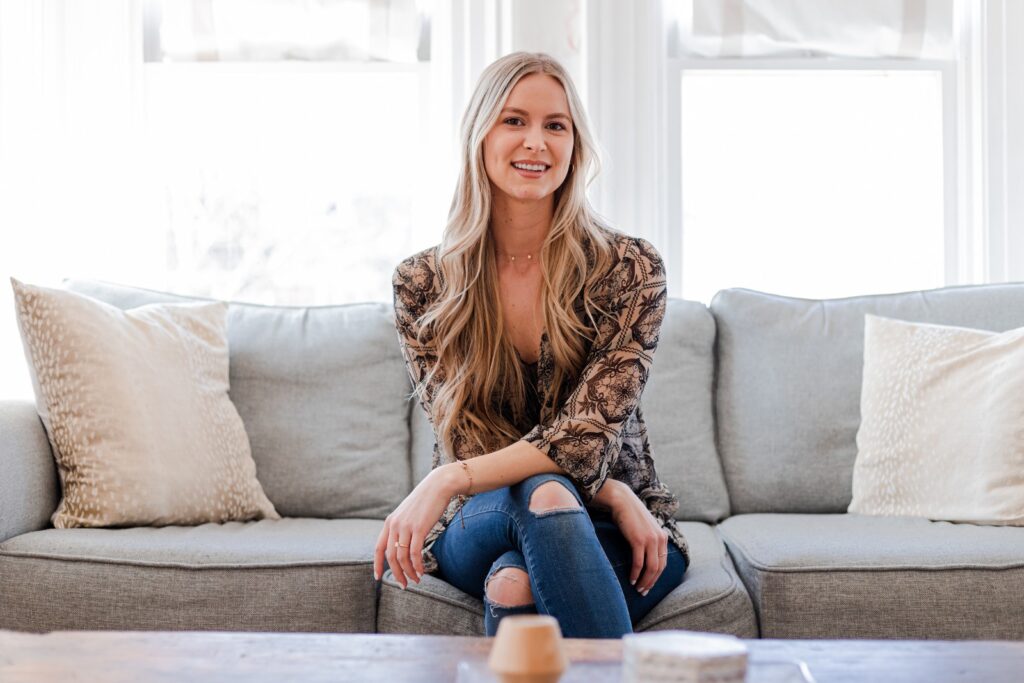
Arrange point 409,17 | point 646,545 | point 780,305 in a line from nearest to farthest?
point 646,545 → point 780,305 → point 409,17

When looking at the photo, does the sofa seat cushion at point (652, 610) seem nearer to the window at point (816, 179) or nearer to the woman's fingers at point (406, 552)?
the woman's fingers at point (406, 552)

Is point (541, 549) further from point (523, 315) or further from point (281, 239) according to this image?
point (281, 239)

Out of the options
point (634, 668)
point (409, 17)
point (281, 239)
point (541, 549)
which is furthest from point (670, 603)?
point (409, 17)

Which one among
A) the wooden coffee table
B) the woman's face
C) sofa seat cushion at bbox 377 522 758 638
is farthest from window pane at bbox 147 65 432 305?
the wooden coffee table

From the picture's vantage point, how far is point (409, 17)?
293 centimetres

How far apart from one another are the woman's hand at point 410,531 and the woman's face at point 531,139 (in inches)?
22.8

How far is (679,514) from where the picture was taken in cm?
225

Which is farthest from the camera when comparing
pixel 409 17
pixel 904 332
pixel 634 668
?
pixel 409 17

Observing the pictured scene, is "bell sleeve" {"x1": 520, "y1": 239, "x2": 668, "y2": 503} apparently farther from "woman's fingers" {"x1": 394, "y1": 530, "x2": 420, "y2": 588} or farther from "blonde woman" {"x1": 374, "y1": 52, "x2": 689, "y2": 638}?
"woman's fingers" {"x1": 394, "y1": 530, "x2": 420, "y2": 588}

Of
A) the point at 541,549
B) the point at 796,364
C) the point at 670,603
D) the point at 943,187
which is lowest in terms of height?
the point at 670,603

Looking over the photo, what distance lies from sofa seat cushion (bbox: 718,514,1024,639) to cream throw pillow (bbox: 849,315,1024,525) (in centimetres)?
25

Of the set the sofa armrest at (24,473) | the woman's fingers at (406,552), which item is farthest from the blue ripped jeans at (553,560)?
the sofa armrest at (24,473)

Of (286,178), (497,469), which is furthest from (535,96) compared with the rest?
(286,178)

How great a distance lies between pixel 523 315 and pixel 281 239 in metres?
1.25
